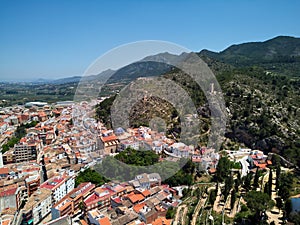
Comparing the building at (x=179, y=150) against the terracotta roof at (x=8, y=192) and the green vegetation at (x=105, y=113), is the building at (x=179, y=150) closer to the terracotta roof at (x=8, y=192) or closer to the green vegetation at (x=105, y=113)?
the green vegetation at (x=105, y=113)

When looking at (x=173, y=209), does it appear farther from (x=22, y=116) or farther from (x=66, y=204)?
(x=22, y=116)

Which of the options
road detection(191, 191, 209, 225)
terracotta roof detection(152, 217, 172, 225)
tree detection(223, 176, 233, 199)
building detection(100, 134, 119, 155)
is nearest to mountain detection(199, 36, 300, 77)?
building detection(100, 134, 119, 155)

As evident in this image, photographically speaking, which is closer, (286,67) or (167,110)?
(167,110)

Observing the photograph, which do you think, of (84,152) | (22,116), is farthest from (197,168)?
(22,116)

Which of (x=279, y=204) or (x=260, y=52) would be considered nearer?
(x=279, y=204)

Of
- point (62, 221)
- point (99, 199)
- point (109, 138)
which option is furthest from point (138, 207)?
point (109, 138)

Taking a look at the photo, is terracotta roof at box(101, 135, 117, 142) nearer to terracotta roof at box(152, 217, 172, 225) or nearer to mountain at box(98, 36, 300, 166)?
mountain at box(98, 36, 300, 166)

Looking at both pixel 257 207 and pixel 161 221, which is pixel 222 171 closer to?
pixel 257 207
